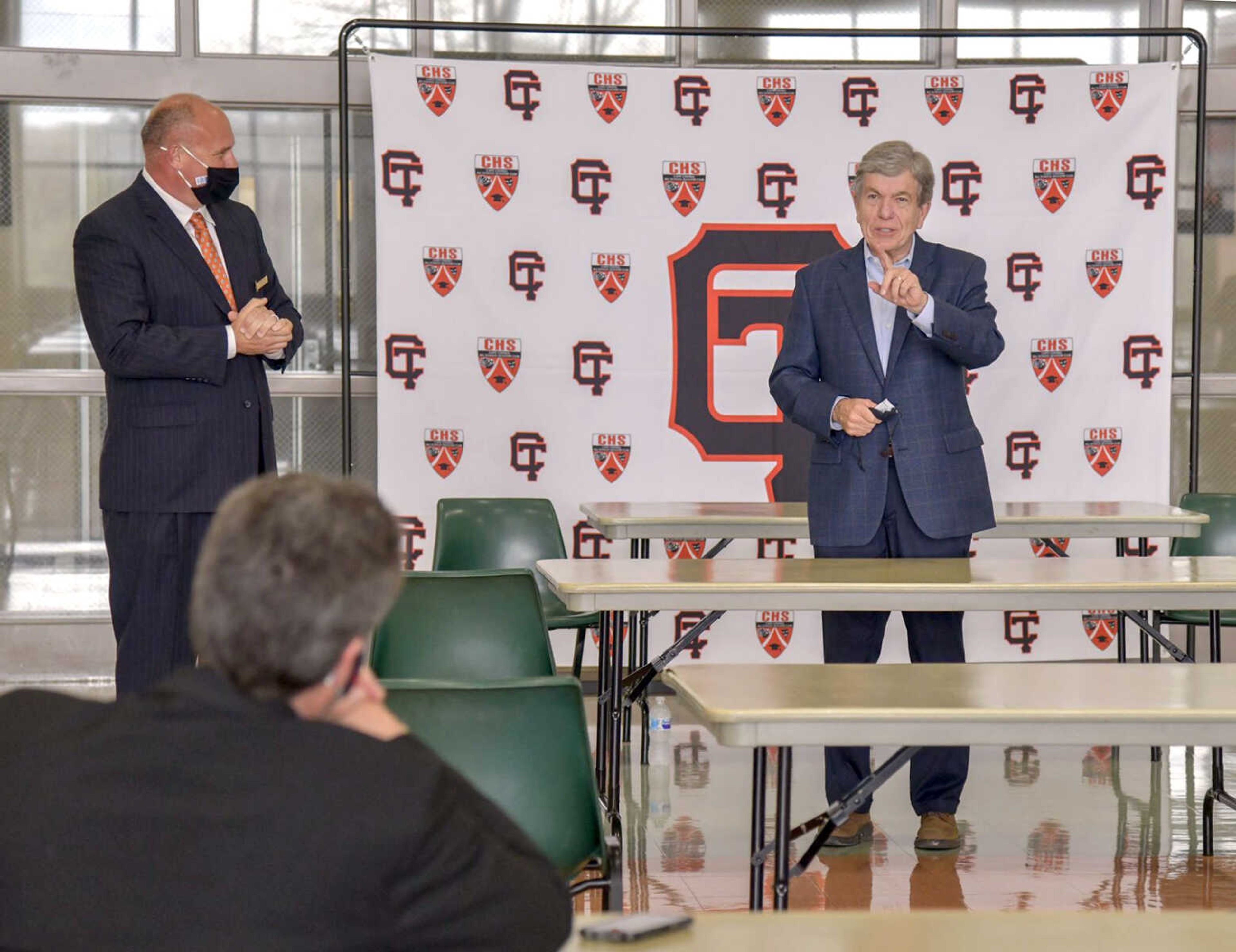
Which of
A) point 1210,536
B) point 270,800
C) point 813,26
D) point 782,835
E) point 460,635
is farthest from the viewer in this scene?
point 813,26

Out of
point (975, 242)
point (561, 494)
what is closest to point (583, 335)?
point (561, 494)

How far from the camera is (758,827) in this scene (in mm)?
2502

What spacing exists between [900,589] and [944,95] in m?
3.41

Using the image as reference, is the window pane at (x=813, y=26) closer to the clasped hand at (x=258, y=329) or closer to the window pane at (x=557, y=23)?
the window pane at (x=557, y=23)

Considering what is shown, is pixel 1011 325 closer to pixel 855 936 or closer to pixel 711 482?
pixel 711 482

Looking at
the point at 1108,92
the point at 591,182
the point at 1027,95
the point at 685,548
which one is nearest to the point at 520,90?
the point at 591,182

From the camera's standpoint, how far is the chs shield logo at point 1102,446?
6078 mm

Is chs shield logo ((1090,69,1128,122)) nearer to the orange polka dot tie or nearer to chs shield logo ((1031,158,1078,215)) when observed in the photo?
chs shield logo ((1031,158,1078,215))

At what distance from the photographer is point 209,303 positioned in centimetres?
365

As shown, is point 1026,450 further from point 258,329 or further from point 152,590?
point 152,590

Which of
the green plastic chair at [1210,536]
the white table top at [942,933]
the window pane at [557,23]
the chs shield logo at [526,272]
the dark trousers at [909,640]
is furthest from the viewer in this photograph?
the window pane at [557,23]

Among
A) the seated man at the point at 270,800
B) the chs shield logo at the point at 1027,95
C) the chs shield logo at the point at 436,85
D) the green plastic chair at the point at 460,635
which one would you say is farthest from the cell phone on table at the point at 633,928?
the chs shield logo at the point at 1027,95

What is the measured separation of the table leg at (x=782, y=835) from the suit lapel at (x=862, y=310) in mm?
1646

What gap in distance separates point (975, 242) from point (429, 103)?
2.26 metres
